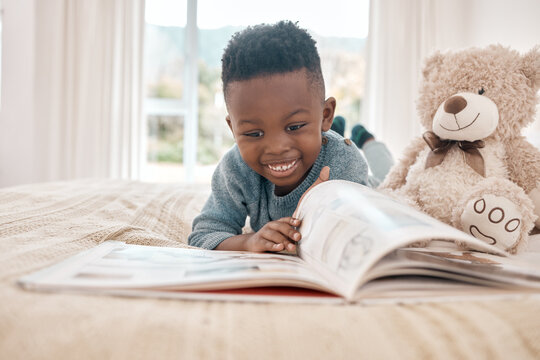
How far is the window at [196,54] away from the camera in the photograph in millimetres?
3404

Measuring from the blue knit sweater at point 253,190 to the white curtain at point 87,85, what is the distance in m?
2.41

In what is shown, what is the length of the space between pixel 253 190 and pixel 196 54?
270cm

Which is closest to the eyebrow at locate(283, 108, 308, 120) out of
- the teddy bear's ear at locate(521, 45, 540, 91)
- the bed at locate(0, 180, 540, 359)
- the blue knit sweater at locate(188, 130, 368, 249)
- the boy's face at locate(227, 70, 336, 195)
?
the boy's face at locate(227, 70, 336, 195)

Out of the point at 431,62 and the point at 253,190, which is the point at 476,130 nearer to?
the point at 431,62

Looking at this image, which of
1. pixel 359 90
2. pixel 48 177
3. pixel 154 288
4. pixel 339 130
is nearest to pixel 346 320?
pixel 154 288

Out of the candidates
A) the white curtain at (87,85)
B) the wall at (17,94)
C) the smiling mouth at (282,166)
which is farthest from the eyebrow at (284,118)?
the wall at (17,94)

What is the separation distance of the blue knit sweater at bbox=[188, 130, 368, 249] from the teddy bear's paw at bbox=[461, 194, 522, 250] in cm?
27

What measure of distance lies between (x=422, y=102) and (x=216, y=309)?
0.87m

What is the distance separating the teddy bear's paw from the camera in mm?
736

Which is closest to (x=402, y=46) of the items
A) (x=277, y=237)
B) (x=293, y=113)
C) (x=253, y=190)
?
(x=253, y=190)

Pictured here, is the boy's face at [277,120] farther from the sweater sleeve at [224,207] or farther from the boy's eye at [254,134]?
the sweater sleeve at [224,207]

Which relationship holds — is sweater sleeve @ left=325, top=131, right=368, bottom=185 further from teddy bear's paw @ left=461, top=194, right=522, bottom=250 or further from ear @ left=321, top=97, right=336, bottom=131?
teddy bear's paw @ left=461, top=194, right=522, bottom=250

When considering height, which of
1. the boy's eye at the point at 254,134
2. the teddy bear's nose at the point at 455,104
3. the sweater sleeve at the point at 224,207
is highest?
the teddy bear's nose at the point at 455,104

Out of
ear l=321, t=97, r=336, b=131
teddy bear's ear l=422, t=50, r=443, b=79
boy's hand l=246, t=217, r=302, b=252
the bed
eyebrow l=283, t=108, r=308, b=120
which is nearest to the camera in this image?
the bed
